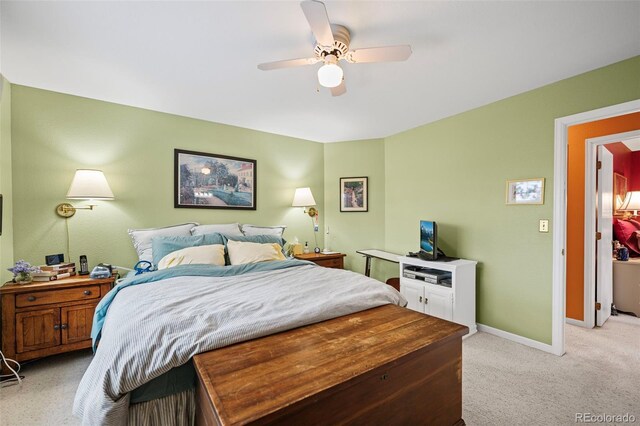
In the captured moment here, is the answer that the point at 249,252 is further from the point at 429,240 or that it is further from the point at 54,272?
the point at 429,240

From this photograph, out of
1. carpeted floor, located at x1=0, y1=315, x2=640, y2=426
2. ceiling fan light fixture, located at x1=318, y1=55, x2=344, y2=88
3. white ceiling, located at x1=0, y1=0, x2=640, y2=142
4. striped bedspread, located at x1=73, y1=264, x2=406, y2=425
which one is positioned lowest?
carpeted floor, located at x1=0, y1=315, x2=640, y2=426

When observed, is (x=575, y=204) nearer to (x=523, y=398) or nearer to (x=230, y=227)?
(x=523, y=398)

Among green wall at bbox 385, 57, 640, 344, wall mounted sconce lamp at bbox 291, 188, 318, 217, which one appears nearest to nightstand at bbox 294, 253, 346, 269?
wall mounted sconce lamp at bbox 291, 188, 318, 217

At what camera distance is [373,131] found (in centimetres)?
411

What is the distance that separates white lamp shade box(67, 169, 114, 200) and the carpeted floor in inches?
58.5

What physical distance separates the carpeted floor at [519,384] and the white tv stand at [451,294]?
0.94 ft

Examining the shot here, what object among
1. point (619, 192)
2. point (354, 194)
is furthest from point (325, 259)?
point (619, 192)

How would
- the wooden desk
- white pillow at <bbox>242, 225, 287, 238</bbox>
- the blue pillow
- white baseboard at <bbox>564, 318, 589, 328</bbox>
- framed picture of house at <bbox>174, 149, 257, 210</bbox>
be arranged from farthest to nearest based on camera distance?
the wooden desk
white pillow at <bbox>242, 225, 287, 238</bbox>
framed picture of house at <bbox>174, 149, 257, 210</bbox>
white baseboard at <bbox>564, 318, 589, 328</bbox>
the blue pillow

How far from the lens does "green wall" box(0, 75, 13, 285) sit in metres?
2.43

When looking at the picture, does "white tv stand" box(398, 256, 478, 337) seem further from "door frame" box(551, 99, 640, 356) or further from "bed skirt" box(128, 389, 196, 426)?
"bed skirt" box(128, 389, 196, 426)

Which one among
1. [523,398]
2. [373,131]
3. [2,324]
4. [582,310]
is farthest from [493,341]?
[2,324]

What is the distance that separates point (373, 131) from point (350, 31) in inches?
91.4

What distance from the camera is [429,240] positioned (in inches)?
128

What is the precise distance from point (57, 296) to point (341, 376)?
2.60 meters
